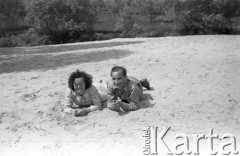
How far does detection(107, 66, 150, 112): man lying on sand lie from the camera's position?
15.1 ft

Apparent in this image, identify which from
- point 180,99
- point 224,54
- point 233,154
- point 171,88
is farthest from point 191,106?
point 224,54

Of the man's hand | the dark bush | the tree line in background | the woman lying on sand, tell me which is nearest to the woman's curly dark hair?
the woman lying on sand

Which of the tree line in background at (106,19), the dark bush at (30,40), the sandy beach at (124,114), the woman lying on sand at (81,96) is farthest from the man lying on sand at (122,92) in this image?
the dark bush at (30,40)

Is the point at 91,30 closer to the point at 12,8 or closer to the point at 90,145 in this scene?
the point at 12,8

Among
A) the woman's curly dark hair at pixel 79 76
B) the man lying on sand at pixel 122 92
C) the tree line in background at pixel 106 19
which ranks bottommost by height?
the man lying on sand at pixel 122 92

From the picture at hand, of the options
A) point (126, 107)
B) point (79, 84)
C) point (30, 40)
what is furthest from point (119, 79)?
point (30, 40)

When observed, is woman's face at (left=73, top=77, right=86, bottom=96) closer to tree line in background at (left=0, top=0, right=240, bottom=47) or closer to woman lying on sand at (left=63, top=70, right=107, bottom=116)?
woman lying on sand at (left=63, top=70, right=107, bottom=116)

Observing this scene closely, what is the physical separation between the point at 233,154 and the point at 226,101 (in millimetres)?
1512

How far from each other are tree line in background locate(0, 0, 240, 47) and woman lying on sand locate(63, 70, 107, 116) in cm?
1337

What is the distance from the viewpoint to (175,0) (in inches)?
688

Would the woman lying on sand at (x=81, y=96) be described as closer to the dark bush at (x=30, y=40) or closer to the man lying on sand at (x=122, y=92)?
the man lying on sand at (x=122, y=92)

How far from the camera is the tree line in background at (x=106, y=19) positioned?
17.4 metres

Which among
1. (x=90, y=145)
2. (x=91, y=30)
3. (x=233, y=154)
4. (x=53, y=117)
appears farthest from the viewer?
(x=91, y=30)

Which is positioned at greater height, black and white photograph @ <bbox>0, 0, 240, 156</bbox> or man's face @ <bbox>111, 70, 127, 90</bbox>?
man's face @ <bbox>111, 70, 127, 90</bbox>
